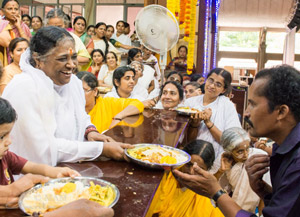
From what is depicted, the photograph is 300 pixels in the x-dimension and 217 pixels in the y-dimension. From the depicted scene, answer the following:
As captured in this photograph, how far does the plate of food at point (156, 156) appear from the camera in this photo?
173 centimetres

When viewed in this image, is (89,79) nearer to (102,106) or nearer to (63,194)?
(102,106)

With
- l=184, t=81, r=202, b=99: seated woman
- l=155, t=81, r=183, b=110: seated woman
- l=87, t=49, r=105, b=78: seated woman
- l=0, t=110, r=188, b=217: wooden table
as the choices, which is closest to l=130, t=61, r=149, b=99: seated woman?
l=184, t=81, r=202, b=99: seated woman

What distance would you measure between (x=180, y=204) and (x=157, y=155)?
88 centimetres

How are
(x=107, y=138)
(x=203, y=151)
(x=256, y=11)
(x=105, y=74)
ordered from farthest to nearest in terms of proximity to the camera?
(x=256, y=11)
(x=105, y=74)
(x=203, y=151)
(x=107, y=138)

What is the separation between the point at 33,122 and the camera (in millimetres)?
1793

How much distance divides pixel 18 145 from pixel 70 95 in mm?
552

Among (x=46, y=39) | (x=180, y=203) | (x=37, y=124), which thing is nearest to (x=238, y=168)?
(x=180, y=203)

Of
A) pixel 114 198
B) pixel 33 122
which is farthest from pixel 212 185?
pixel 33 122

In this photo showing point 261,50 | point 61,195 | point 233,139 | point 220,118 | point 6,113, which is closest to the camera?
point 61,195

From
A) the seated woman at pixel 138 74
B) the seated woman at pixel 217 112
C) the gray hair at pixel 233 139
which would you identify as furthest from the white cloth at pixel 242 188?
the seated woman at pixel 138 74

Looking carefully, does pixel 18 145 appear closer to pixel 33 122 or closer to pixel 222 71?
pixel 33 122

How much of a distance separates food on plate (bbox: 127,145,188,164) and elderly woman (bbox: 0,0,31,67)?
312 cm

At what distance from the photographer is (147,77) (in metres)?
6.77

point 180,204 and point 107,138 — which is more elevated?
point 107,138
